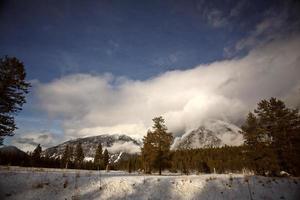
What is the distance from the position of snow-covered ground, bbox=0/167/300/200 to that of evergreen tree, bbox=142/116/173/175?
745 inches

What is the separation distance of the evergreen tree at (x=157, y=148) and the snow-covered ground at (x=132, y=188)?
1891cm

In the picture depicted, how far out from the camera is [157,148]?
36.9 m

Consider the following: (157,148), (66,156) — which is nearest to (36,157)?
(66,156)

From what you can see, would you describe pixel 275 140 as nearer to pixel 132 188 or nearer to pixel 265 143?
pixel 265 143

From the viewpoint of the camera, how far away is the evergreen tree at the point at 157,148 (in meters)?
36.5

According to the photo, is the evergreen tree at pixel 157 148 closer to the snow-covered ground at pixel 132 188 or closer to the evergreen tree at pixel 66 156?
the snow-covered ground at pixel 132 188

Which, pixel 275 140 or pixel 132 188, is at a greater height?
pixel 275 140

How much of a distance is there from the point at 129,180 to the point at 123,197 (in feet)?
7.91

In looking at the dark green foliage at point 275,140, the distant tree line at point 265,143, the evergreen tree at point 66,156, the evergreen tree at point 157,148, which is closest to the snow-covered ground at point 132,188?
the distant tree line at point 265,143

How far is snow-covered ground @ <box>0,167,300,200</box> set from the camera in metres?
14.0

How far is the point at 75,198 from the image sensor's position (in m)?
13.4

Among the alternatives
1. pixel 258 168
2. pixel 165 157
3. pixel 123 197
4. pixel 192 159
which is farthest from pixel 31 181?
pixel 192 159

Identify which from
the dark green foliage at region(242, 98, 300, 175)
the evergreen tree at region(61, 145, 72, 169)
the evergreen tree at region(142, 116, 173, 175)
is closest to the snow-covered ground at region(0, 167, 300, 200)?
the dark green foliage at region(242, 98, 300, 175)

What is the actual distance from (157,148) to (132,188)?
2154 centimetres
